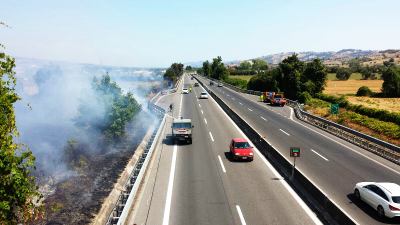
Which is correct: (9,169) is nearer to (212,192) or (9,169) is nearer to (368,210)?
(212,192)

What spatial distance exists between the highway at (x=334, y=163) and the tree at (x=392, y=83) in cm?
5464

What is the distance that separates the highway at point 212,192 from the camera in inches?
688

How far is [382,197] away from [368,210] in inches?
44.1

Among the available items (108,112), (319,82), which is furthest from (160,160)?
(319,82)

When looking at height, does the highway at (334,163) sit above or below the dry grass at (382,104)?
above

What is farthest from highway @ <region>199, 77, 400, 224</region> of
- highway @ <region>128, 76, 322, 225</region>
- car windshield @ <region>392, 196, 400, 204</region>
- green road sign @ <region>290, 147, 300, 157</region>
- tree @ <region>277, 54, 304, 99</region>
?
tree @ <region>277, 54, 304, 99</region>

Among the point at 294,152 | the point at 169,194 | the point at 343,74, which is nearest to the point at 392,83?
the point at 343,74

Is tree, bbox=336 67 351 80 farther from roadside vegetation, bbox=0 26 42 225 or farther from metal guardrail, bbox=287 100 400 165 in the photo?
roadside vegetation, bbox=0 26 42 225

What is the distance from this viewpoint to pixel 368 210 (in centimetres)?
1831

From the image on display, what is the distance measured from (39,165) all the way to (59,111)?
142 feet

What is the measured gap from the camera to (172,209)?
60.8ft

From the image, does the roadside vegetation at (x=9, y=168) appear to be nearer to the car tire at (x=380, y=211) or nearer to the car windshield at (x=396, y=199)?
the car tire at (x=380, y=211)

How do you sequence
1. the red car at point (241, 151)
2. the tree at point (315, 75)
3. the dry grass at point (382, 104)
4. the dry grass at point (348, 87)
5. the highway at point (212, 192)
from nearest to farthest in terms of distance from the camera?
1. the highway at point (212, 192)
2. the red car at point (241, 151)
3. the dry grass at point (382, 104)
4. the tree at point (315, 75)
5. the dry grass at point (348, 87)

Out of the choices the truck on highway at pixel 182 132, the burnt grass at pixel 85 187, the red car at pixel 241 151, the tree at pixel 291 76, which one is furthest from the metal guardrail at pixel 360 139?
the tree at pixel 291 76
